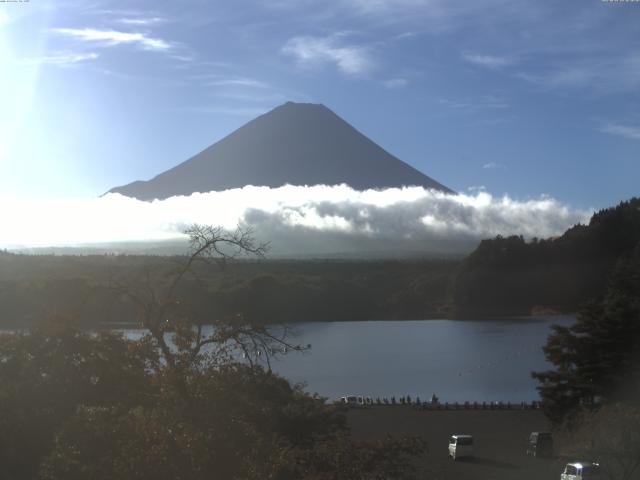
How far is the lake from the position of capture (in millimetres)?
25703

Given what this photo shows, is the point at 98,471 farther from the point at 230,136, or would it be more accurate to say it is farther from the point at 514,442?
the point at 230,136

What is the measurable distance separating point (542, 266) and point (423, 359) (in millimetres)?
24360

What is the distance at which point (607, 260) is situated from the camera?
5347cm

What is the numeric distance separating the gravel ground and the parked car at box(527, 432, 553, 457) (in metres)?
0.18

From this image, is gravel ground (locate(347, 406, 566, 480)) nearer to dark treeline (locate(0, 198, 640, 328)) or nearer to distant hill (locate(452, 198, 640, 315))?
dark treeline (locate(0, 198, 640, 328))

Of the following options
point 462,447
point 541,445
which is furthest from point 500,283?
point 462,447

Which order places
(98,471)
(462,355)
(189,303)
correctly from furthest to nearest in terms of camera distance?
1. (462,355)
2. (189,303)
3. (98,471)

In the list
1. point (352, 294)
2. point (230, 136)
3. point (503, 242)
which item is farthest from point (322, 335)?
point (230, 136)

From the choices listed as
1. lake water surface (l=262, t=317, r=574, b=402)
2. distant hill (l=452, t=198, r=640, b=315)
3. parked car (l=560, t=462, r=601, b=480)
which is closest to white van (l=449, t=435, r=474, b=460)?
parked car (l=560, t=462, r=601, b=480)

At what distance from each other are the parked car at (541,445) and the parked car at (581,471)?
3204mm

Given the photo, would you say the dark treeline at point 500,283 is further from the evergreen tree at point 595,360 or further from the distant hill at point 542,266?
the evergreen tree at point 595,360

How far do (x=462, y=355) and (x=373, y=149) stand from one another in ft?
212

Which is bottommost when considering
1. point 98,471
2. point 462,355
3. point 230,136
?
point 462,355

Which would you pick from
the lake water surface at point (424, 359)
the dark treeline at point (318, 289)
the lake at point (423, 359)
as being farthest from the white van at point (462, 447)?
the dark treeline at point (318, 289)
